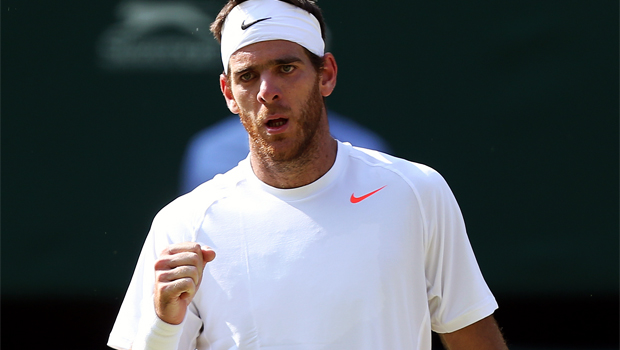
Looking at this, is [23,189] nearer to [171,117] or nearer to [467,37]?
[171,117]

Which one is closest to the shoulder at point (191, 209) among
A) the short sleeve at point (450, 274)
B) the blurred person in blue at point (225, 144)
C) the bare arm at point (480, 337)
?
the short sleeve at point (450, 274)

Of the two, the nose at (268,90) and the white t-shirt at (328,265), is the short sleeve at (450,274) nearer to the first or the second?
the white t-shirt at (328,265)

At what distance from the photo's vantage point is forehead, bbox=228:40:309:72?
7.03 ft

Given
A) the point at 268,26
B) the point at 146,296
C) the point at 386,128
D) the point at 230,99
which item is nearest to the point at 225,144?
the point at 386,128

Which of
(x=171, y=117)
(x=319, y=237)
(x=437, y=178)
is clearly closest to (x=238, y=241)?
(x=319, y=237)

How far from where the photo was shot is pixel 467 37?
3.50m

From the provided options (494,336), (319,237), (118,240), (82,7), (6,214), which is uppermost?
(82,7)

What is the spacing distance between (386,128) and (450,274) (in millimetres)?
1528

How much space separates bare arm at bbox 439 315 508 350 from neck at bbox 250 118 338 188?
0.53 meters

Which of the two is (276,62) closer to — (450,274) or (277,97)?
(277,97)

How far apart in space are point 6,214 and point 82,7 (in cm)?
98

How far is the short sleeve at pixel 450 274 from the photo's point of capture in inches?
80.2

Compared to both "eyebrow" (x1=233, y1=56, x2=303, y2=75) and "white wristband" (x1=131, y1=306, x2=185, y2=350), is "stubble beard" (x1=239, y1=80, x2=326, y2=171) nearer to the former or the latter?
"eyebrow" (x1=233, y1=56, x2=303, y2=75)

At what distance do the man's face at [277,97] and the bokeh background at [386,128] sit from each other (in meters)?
1.35
